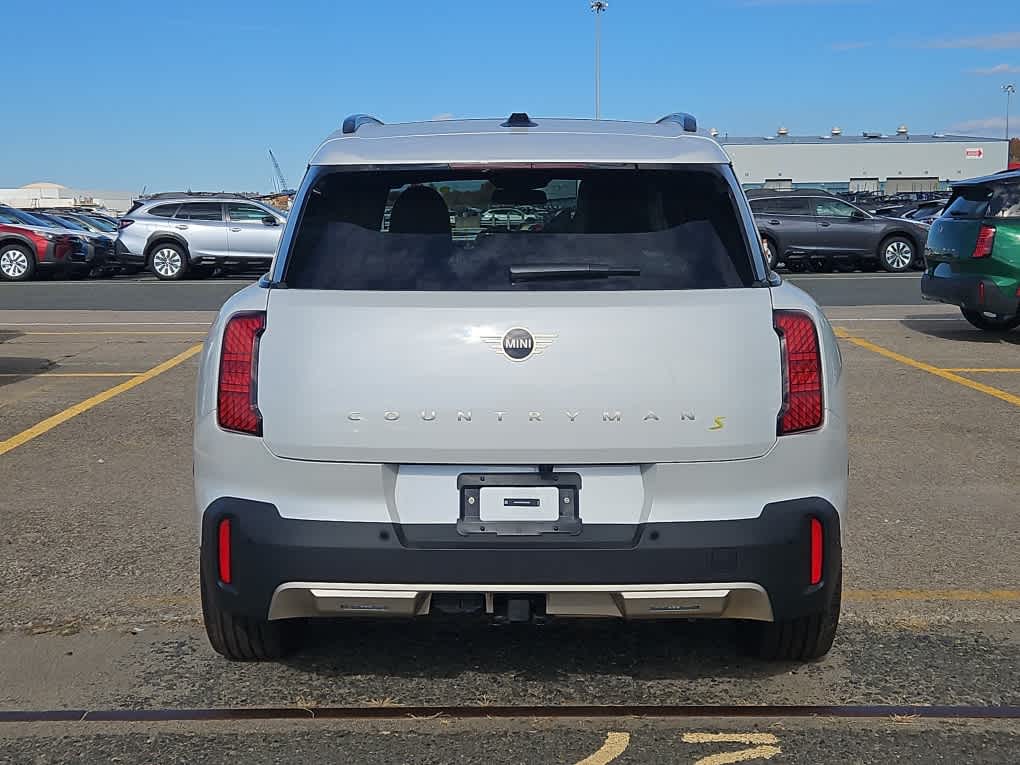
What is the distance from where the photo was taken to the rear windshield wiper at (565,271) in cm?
354

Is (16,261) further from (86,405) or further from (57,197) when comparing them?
(57,197)

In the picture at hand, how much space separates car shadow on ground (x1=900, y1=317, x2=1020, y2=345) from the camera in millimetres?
12766

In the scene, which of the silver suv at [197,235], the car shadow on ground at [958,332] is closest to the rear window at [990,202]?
the car shadow on ground at [958,332]

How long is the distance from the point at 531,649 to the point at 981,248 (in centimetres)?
911

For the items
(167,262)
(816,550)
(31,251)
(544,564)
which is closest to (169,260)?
(167,262)

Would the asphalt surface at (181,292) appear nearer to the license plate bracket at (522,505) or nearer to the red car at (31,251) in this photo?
the red car at (31,251)

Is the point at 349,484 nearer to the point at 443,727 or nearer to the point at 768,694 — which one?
the point at 443,727

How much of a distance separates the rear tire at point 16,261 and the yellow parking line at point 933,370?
16781 millimetres

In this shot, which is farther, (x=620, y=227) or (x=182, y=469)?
(x=182, y=469)

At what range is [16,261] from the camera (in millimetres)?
24328

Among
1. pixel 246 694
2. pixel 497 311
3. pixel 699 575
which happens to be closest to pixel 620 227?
pixel 497 311

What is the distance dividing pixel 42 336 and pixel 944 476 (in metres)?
10.5

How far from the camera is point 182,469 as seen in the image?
707 centimetres

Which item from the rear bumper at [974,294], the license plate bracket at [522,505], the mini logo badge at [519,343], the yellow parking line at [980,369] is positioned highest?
the mini logo badge at [519,343]
